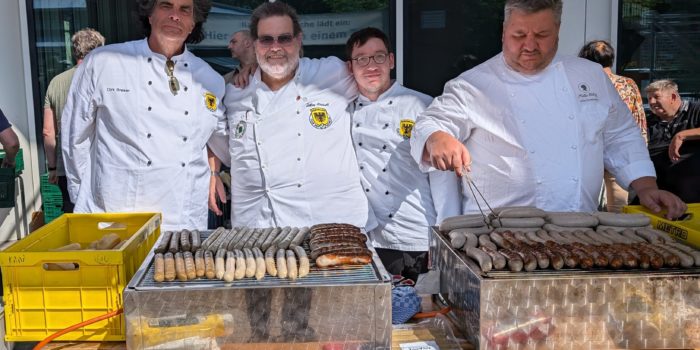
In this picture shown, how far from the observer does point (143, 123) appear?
9.93ft

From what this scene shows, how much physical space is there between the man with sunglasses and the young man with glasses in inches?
3.6

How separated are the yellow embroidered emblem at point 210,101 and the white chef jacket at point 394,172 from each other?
705 mm

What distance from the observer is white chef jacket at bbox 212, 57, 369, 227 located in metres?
3.16

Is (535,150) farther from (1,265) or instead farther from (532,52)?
(1,265)

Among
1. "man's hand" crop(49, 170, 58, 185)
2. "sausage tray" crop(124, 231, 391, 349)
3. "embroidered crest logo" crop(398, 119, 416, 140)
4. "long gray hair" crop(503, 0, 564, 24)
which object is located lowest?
"man's hand" crop(49, 170, 58, 185)

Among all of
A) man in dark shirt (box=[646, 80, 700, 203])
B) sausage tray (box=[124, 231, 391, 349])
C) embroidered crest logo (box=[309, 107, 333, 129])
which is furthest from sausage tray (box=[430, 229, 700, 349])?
man in dark shirt (box=[646, 80, 700, 203])

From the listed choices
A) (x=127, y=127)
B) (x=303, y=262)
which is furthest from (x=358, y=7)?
(x=303, y=262)

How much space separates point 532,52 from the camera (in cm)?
272

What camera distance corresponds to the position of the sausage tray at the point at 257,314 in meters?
1.71

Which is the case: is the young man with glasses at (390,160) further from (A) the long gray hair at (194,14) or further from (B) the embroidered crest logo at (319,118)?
(A) the long gray hair at (194,14)

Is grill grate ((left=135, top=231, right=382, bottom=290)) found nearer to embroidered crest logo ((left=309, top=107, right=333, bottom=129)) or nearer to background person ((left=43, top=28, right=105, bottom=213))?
embroidered crest logo ((left=309, top=107, right=333, bottom=129))

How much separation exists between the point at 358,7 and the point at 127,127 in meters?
3.75

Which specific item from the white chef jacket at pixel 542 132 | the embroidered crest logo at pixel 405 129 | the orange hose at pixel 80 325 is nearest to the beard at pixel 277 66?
the embroidered crest logo at pixel 405 129

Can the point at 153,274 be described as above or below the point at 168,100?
below
